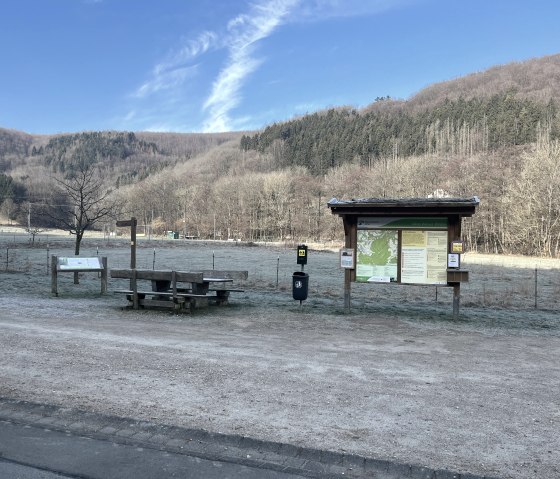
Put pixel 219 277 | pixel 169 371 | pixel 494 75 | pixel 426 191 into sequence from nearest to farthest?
pixel 169 371, pixel 219 277, pixel 426 191, pixel 494 75

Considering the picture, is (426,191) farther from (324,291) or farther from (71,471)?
(71,471)

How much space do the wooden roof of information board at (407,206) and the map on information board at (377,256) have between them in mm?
538

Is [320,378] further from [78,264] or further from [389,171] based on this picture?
[389,171]

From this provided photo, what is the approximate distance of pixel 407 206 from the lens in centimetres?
1187

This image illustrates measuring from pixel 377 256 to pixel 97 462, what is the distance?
30.7 ft

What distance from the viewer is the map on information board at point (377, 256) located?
40.4ft

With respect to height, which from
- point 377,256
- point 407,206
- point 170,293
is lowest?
point 170,293

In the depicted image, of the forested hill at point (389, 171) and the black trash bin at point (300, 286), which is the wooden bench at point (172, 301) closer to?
the black trash bin at point (300, 286)

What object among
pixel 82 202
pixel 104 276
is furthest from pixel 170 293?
pixel 82 202

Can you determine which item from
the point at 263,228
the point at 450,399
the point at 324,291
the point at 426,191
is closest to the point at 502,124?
the point at 426,191

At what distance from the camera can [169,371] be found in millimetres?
6617

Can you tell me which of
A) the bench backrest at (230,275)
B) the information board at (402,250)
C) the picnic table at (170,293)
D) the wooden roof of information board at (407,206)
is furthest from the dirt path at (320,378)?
the bench backrest at (230,275)

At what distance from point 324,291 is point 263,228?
8780cm

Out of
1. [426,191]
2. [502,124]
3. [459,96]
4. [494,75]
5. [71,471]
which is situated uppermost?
[494,75]
